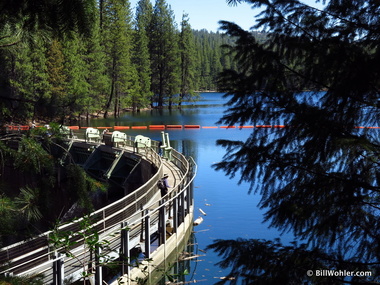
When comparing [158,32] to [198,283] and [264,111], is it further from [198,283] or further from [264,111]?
[264,111]

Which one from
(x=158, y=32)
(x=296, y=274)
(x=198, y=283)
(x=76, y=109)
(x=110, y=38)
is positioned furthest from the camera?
(x=158, y=32)

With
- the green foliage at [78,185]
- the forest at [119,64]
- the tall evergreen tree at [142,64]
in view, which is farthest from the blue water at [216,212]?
the tall evergreen tree at [142,64]

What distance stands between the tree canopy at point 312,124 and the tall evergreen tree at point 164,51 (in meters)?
75.7

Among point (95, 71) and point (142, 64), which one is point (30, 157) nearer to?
point (95, 71)

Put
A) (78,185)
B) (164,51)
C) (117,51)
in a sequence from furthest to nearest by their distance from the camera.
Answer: (164,51) < (117,51) < (78,185)

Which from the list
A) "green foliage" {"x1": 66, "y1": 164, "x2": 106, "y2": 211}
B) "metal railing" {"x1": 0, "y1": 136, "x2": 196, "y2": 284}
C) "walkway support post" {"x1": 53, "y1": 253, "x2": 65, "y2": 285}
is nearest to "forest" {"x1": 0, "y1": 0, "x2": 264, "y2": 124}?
"metal railing" {"x1": 0, "y1": 136, "x2": 196, "y2": 284}

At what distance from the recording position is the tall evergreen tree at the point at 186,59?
84.6 metres

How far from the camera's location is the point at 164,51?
8362cm

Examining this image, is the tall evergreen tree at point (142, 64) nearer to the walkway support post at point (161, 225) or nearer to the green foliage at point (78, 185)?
the walkway support post at point (161, 225)

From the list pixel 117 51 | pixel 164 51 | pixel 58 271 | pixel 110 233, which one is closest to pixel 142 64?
pixel 164 51

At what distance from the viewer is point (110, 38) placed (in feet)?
221

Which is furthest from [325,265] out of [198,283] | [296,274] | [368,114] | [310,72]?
[198,283]

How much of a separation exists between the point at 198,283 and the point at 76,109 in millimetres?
10565

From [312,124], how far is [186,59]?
8432cm
